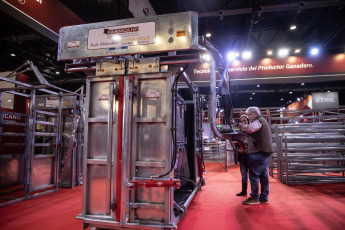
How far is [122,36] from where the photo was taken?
120 inches

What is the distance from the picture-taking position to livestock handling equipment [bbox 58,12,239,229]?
2922mm

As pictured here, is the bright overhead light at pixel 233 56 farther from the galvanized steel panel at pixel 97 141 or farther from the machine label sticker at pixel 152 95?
the galvanized steel panel at pixel 97 141

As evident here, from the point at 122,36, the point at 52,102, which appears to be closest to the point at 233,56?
the point at 122,36

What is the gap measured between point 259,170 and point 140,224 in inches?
110

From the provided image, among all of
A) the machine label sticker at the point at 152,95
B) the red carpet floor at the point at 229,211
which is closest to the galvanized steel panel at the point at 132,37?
the machine label sticker at the point at 152,95

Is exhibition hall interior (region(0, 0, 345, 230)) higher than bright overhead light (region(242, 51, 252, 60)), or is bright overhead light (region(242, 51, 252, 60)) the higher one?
bright overhead light (region(242, 51, 252, 60))

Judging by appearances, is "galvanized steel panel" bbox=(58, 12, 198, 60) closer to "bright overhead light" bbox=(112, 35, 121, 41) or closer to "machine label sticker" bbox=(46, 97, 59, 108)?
"bright overhead light" bbox=(112, 35, 121, 41)

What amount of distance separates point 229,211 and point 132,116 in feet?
8.63

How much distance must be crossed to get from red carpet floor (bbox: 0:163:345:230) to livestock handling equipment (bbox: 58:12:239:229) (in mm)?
753

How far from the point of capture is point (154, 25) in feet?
9.65

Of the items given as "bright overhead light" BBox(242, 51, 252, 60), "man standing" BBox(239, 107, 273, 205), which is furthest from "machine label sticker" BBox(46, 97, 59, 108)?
"bright overhead light" BBox(242, 51, 252, 60)

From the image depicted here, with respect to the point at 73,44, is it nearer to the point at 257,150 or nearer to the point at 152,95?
the point at 152,95

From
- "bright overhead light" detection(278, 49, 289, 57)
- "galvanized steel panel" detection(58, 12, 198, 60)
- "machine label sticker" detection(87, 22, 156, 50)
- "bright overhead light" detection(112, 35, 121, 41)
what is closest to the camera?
"galvanized steel panel" detection(58, 12, 198, 60)

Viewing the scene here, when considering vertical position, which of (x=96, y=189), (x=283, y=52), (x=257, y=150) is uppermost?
(x=283, y=52)
